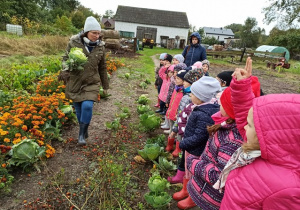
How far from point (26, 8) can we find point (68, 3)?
817 inches

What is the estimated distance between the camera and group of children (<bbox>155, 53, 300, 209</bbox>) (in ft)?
3.80

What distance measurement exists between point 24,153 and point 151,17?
3831 cm

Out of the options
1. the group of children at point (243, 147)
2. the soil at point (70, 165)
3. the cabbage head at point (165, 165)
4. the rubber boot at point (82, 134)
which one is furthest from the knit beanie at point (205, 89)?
the rubber boot at point (82, 134)


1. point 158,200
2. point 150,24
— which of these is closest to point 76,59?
point 158,200

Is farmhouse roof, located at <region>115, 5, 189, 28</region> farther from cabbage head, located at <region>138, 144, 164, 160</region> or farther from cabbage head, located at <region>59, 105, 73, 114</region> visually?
cabbage head, located at <region>138, 144, 164, 160</region>

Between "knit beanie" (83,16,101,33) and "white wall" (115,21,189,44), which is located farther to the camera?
"white wall" (115,21,189,44)

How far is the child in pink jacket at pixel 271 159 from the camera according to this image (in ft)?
3.74

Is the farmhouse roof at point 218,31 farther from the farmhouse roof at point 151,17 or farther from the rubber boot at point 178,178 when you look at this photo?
the rubber boot at point 178,178

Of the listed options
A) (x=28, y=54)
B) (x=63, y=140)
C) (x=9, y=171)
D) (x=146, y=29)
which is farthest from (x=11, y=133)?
(x=146, y=29)

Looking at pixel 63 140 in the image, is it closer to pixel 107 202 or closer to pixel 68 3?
pixel 107 202

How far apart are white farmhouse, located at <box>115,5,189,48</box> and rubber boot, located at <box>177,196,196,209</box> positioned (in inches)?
1328

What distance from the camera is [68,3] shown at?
43250mm

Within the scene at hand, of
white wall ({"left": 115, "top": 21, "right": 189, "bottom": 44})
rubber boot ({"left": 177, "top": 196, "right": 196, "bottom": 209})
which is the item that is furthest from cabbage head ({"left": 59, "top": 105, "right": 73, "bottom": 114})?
white wall ({"left": 115, "top": 21, "right": 189, "bottom": 44})

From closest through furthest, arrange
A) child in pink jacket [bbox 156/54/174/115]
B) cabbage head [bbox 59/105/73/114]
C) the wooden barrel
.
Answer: cabbage head [bbox 59/105/73/114], child in pink jacket [bbox 156/54/174/115], the wooden barrel
